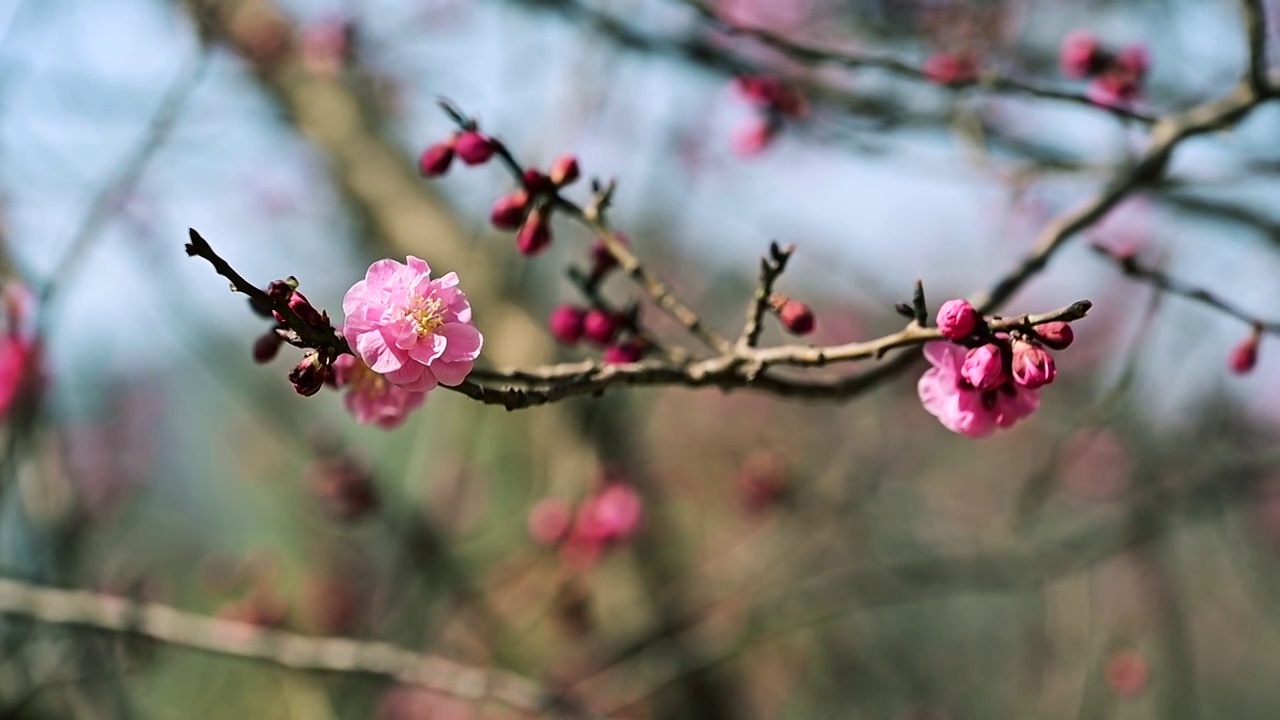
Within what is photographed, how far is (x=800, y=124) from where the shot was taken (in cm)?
235

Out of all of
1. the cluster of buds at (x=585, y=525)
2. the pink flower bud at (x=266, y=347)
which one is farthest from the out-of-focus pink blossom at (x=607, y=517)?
the pink flower bud at (x=266, y=347)

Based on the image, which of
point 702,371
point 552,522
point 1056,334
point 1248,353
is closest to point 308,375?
point 702,371

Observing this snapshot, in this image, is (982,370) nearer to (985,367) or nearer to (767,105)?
(985,367)

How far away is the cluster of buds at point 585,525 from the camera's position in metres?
2.90

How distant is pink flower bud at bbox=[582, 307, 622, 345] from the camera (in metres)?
1.43

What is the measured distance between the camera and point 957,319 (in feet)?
3.34

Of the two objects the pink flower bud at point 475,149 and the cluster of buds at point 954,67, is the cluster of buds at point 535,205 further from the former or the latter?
the cluster of buds at point 954,67

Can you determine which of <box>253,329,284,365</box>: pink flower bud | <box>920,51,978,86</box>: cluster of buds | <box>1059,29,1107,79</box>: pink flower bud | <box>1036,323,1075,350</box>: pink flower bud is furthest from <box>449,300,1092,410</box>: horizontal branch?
<box>1059,29,1107,79</box>: pink flower bud

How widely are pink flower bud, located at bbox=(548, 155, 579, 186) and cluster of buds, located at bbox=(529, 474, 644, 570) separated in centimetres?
162

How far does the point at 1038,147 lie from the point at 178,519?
8.17m

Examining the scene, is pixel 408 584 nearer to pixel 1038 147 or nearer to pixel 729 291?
pixel 1038 147

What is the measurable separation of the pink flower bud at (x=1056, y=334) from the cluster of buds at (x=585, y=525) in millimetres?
2022

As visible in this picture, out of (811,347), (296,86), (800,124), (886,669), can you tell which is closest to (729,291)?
(886,669)

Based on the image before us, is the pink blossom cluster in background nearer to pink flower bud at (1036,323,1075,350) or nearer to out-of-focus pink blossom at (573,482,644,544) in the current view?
pink flower bud at (1036,323,1075,350)
